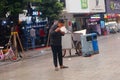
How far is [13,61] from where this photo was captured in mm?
20531

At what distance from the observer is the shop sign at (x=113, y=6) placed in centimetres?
5889

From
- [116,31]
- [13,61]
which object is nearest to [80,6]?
[116,31]

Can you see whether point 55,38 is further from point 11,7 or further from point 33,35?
point 33,35

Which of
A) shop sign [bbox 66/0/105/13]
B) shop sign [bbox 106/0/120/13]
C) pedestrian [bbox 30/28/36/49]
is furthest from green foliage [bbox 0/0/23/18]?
shop sign [bbox 106/0/120/13]

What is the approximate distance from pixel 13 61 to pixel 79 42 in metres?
3.88

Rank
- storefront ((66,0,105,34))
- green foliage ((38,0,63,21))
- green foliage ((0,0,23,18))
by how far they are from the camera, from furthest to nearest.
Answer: storefront ((66,0,105,34)), green foliage ((38,0,63,21)), green foliage ((0,0,23,18))

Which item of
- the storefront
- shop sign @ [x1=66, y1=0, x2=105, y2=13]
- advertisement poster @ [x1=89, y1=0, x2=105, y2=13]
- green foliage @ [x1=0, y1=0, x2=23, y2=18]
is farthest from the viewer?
advertisement poster @ [x1=89, y1=0, x2=105, y2=13]

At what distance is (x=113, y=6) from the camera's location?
202 feet

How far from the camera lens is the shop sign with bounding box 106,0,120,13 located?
5889 cm

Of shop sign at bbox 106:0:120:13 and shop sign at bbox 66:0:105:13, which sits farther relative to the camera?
shop sign at bbox 106:0:120:13

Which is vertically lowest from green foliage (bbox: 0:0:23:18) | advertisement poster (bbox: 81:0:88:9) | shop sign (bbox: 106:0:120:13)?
shop sign (bbox: 106:0:120:13)

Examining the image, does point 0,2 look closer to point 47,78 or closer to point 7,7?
point 7,7

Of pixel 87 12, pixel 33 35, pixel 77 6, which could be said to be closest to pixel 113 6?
pixel 87 12

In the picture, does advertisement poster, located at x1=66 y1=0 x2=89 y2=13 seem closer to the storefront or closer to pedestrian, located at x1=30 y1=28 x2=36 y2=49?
the storefront
